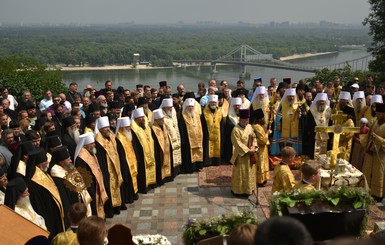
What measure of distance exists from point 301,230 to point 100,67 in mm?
129398

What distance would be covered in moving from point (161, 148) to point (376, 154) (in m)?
4.98

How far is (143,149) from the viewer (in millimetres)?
10070

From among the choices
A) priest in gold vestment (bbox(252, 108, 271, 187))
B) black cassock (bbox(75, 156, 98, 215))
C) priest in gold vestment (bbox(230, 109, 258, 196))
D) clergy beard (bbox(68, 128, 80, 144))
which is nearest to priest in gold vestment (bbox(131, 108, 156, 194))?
clergy beard (bbox(68, 128, 80, 144))

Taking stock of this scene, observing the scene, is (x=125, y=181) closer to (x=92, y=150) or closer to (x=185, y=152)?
(x=92, y=150)

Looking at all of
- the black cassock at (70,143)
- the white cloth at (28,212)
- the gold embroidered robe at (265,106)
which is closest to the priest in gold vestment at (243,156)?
the gold embroidered robe at (265,106)

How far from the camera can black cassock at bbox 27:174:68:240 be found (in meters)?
6.46

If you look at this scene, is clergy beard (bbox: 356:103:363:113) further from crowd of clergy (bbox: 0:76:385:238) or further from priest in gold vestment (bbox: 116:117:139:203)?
priest in gold vestment (bbox: 116:117:139:203)

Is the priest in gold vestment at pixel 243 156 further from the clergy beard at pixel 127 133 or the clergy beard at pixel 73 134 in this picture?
the clergy beard at pixel 73 134

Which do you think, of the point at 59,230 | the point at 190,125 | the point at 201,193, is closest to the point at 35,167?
the point at 59,230

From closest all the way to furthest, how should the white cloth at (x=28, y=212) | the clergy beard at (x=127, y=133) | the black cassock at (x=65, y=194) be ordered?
the white cloth at (x=28, y=212) → the black cassock at (x=65, y=194) → the clergy beard at (x=127, y=133)

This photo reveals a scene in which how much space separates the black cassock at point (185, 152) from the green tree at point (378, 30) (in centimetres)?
1861

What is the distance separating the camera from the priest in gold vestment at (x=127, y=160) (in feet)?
30.8

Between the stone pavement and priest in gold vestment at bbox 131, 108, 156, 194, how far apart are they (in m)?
0.32

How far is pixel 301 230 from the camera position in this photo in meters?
2.31
